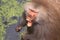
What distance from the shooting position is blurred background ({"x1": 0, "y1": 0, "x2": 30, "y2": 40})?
1.80 meters

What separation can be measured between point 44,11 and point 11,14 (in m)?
1.17

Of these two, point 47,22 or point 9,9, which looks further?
point 9,9

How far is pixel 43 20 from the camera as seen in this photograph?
64 centimetres

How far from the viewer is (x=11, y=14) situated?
1798 millimetres

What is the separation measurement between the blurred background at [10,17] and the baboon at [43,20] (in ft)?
3.66

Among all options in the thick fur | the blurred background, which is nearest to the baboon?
the thick fur

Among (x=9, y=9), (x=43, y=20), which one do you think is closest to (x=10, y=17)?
(x=9, y=9)

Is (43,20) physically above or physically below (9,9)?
above

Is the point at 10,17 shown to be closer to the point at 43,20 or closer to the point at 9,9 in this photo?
the point at 9,9

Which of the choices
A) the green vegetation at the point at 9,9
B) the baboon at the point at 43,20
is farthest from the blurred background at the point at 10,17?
the baboon at the point at 43,20

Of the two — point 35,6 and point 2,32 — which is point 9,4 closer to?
point 2,32

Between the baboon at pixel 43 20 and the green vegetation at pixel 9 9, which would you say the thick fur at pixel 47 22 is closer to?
the baboon at pixel 43 20

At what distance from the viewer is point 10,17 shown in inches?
71.1

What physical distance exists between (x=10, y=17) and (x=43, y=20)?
1188 mm
